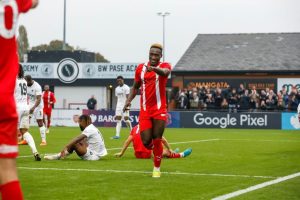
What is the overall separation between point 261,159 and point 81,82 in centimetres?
4228

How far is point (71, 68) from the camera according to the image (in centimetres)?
5822

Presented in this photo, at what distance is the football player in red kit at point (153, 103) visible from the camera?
40.3 feet

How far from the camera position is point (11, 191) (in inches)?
206

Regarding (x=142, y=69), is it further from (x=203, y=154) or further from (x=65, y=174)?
(x=203, y=154)

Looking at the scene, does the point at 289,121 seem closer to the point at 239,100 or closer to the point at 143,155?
the point at 239,100

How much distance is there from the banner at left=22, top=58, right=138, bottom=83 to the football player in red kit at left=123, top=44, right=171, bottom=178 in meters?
44.3

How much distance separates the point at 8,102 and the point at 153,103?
24.2 ft

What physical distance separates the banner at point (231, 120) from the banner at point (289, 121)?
239 millimetres

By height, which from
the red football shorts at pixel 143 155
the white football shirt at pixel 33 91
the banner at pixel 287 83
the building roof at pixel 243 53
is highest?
the building roof at pixel 243 53

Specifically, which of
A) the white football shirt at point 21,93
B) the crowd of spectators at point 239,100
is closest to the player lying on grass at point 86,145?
the white football shirt at point 21,93

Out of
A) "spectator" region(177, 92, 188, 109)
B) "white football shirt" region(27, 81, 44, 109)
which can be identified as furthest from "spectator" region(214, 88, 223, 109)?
"white football shirt" region(27, 81, 44, 109)

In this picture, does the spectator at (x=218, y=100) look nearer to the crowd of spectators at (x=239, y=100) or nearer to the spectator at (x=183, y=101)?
the crowd of spectators at (x=239, y=100)

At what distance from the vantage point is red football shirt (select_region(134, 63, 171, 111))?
498 inches

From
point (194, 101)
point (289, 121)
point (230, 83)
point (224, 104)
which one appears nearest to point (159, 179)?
point (289, 121)
